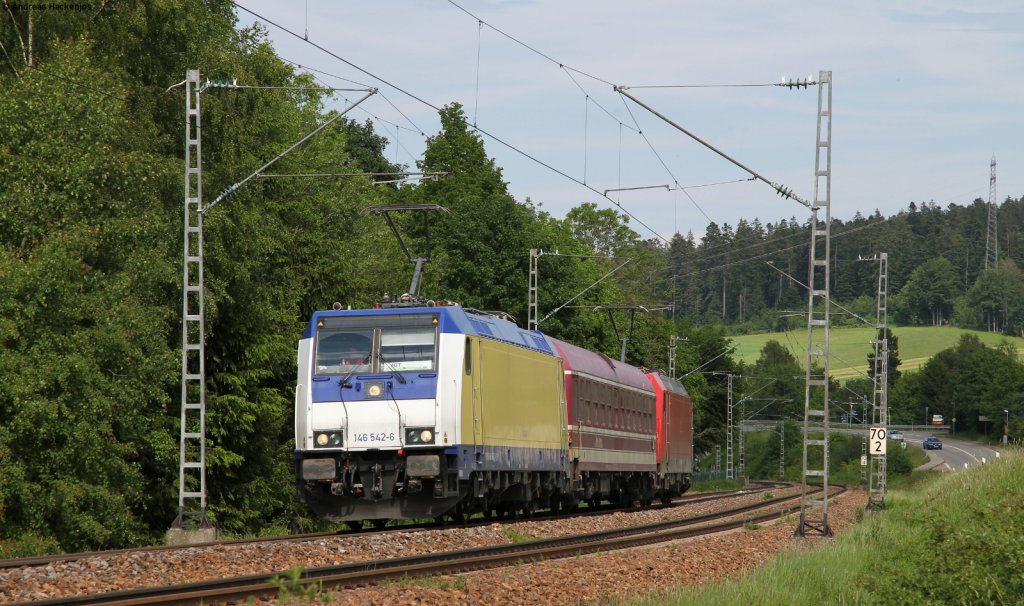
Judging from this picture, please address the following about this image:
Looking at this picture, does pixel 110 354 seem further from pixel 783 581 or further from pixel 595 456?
pixel 783 581

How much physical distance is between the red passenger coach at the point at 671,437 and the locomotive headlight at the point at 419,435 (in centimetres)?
2050

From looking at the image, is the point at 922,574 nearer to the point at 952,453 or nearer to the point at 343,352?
the point at 343,352

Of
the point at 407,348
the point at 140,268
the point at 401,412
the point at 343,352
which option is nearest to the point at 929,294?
the point at 140,268

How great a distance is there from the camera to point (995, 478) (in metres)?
29.8

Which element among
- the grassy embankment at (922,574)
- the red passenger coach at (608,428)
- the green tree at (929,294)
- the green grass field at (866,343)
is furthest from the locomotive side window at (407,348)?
the green tree at (929,294)

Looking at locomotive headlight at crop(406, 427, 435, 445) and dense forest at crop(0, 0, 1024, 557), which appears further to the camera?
dense forest at crop(0, 0, 1024, 557)

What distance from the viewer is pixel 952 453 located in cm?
12812

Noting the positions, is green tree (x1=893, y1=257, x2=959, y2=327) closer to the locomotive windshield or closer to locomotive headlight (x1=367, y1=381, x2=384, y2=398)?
the locomotive windshield

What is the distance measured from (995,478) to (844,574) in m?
14.5

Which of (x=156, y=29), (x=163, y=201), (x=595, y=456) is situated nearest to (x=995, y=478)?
(x=595, y=456)

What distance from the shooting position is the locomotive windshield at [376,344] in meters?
22.2

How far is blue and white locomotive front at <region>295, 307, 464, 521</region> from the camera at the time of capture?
21.8 m

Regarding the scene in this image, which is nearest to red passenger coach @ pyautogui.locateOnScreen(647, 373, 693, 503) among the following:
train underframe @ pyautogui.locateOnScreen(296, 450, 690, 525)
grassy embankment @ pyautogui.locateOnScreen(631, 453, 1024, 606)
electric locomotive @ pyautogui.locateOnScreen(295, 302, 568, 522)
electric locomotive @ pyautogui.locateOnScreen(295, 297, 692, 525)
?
electric locomotive @ pyautogui.locateOnScreen(295, 297, 692, 525)

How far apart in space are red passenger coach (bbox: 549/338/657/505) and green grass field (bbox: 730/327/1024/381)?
12126 centimetres
